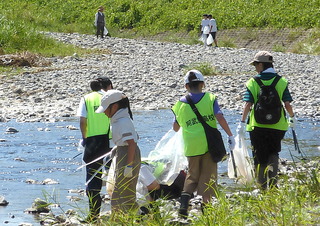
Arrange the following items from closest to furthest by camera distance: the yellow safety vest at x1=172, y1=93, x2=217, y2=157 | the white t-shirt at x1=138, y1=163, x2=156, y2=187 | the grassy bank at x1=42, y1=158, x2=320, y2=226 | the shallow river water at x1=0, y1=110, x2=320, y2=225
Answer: the grassy bank at x1=42, y1=158, x2=320, y2=226, the yellow safety vest at x1=172, y1=93, x2=217, y2=157, the white t-shirt at x1=138, y1=163, x2=156, y2=187, the shallow river water at x1=0, y1=110, x2=320, y2=225

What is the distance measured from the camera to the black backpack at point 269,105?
28.1ft

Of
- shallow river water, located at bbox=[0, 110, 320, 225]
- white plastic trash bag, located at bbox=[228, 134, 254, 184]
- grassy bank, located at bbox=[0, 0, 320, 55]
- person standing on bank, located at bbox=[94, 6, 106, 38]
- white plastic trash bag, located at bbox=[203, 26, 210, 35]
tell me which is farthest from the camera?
grassy bank, located at bbox=[0, 0, 320, 55]

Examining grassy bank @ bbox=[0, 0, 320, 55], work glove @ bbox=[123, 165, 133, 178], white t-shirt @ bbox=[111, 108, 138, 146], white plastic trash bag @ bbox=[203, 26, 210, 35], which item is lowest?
work glove @ bbox=[123, 165, 133, 178]

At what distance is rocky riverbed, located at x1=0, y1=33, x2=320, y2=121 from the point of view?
1880 centimetres

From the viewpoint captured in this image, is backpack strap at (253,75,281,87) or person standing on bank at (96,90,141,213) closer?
person standing on bank at (96,90,141,213)

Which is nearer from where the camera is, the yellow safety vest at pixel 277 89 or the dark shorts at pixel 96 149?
the dark shorts at pixel 96 149

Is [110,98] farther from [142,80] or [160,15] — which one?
[160,15]

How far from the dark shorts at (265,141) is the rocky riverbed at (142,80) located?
Result: 8.92 meters

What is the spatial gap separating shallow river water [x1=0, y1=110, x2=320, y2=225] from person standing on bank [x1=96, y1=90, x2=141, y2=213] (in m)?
1.37

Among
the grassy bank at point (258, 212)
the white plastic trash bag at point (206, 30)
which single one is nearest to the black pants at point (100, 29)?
the white plastic trash bag at point (206, 30)

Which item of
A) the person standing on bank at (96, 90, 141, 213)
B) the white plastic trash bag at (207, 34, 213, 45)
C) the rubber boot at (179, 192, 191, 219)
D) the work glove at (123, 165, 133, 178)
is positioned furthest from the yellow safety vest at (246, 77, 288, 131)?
the white plastic trash bag at (207, 34, 213, 45)

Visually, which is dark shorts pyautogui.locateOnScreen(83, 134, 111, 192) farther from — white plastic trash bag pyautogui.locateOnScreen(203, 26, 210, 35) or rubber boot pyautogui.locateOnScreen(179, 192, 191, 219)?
white plastic trash bag pyautogui.locateOnScreen(203, 26, 210, 35)

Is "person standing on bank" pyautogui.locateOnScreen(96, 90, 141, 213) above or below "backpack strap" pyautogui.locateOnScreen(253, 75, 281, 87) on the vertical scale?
below

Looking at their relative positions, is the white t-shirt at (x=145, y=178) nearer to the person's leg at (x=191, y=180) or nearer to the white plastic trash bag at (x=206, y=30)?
the person's leg at (x=191, y=180)
